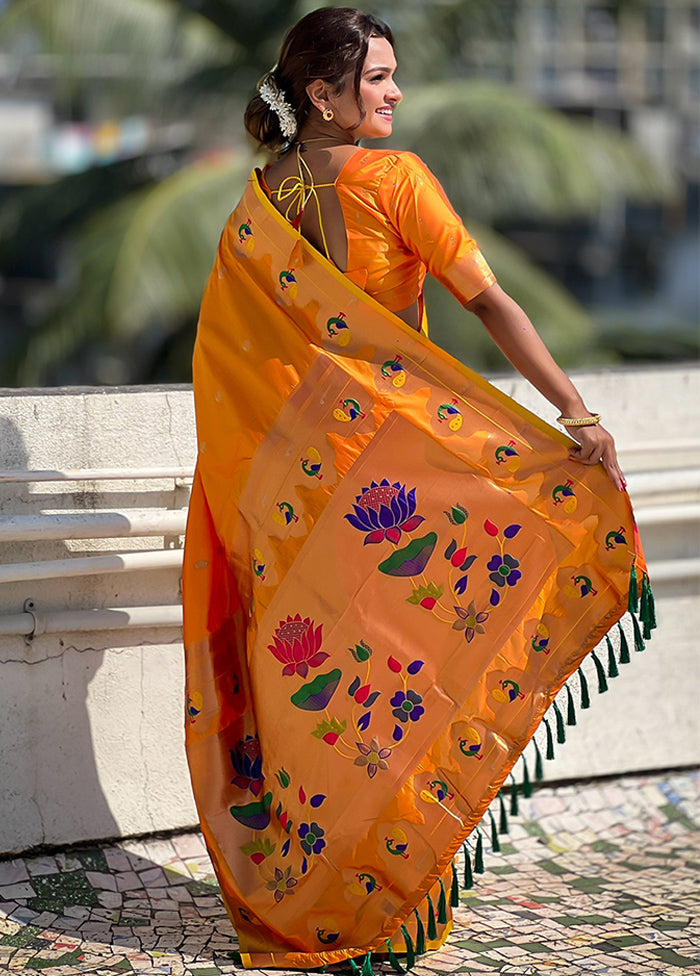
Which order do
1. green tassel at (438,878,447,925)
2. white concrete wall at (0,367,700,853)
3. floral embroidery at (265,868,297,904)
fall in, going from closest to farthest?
green tassel at (438,878,447,925), floral embroidery at (265,868,297,904), white concrete wall at (0,367,700,853)

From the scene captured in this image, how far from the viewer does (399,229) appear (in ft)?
8.43

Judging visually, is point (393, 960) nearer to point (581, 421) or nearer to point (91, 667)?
point (91, 667)

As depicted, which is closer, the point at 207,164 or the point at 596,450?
the point at 596,450

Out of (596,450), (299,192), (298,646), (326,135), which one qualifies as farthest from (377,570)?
(326,135)

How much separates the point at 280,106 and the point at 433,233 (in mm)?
429

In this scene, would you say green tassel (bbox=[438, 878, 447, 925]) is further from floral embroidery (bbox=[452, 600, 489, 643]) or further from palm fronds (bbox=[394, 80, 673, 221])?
palm fronds (bbox=[394, 80, 673, 221])

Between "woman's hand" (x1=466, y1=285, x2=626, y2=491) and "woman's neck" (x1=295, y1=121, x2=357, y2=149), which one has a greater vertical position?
"woman's neck" (x1=295, y1=121, x2=357, y2=149)

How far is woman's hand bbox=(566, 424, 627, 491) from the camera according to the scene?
254 centimetres

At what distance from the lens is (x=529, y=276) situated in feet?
37.1

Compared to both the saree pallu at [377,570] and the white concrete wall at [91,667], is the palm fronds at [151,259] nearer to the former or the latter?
the white concrete wall at [91,667]

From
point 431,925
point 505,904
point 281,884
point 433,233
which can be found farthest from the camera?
point 505,904

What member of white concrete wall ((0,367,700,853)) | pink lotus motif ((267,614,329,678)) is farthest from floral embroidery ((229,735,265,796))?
white concrete wall ((0,367,700,853))

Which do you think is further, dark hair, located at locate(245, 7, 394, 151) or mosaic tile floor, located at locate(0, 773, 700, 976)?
mosaic tile floor, located at locate(0, 773, 700, 976)

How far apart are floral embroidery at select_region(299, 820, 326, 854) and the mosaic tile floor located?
24 centimetres
